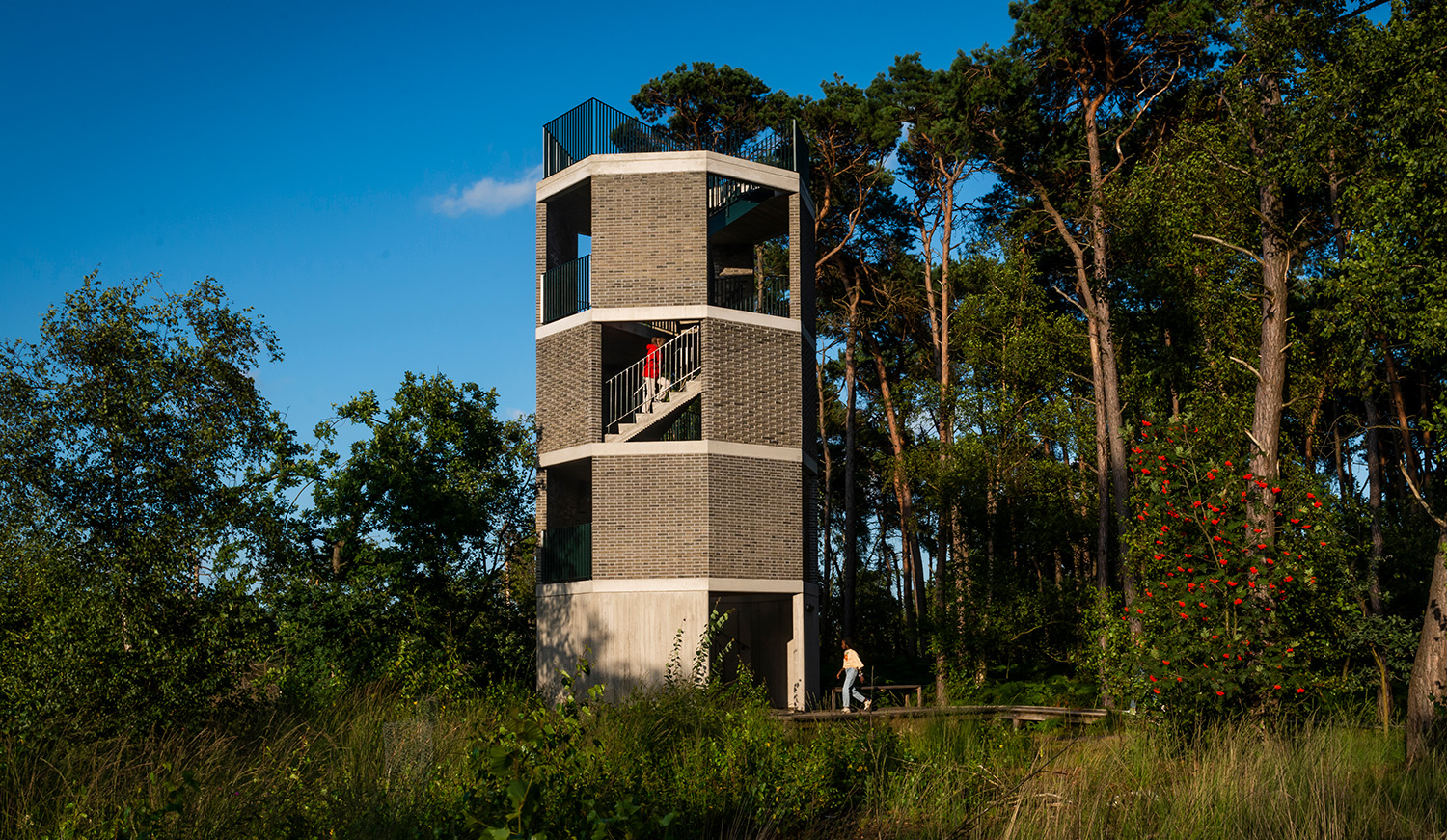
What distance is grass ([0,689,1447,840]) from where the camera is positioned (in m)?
7.25

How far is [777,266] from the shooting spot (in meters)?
36.9

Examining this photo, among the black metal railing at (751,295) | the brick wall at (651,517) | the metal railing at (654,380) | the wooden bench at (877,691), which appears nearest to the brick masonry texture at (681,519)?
the brick wall at (651,517)

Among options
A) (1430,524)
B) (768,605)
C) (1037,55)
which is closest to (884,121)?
(1037,55)

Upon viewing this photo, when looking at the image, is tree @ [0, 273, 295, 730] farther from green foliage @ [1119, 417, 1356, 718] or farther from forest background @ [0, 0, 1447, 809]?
green foliage @ [1119, 417, 1356, 718]

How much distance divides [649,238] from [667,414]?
147 inches

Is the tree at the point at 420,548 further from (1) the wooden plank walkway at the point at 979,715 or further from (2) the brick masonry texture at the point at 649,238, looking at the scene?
(1) the wooden plank walkway at the point at 979,715

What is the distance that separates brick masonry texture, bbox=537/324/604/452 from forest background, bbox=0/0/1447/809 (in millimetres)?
1416

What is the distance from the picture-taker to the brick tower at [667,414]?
70.6 ft

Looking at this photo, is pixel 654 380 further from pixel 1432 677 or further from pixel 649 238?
pixel 1432 677

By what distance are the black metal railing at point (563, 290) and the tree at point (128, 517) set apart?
611 centimetres

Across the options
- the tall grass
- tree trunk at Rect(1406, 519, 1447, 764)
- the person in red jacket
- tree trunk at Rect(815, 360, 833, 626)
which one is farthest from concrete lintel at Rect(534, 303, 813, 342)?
tree trunk at Rect(815, 360, 833, 626)

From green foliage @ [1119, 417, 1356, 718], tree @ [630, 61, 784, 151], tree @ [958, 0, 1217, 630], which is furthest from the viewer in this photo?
tree @ [630, 61, 784, 151]

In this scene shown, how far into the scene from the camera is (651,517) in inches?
853

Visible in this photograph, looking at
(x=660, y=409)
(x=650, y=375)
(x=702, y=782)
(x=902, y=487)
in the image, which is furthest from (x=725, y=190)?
(x=702, y=782)
